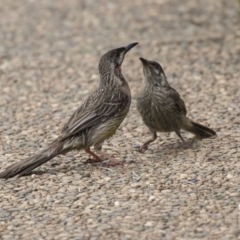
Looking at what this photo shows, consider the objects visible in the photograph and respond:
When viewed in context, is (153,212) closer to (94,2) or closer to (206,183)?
(206,183)

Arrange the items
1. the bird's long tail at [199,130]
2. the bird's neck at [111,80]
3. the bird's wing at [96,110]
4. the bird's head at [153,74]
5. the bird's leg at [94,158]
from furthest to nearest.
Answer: the bird's long tail at [199,130]
the bird's head at [153,74]
the bird's neck at [111,80]
the bird's leg at [94,158]
the bird's wing at [96,110]

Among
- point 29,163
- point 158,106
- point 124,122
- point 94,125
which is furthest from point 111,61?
point 29,163

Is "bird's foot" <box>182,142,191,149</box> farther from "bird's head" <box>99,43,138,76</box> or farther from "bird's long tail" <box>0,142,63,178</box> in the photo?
"bird's long tail" <box>0,142,63,178</box>

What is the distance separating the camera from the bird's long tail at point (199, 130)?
28.5 feet

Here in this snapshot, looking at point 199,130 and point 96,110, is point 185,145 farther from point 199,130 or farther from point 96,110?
point 96,110

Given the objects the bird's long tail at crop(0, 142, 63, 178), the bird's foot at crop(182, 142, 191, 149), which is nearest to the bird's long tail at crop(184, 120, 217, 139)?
the bird's foot at crop(182, 142, 191, 149)

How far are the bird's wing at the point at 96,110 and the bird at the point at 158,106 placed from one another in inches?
11.0

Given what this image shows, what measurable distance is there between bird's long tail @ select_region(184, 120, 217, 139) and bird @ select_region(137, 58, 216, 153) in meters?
0.13

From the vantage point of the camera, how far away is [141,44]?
13.0 m

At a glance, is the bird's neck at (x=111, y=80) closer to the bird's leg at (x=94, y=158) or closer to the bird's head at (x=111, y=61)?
the bird's head at (x=111, y=61)

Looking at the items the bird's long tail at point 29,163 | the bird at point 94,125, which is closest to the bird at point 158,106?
the bird at point 94,125

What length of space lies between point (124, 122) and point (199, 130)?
118 centimetres

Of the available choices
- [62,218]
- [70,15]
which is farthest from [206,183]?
[70,15]

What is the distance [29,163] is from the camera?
7660 millimetres
